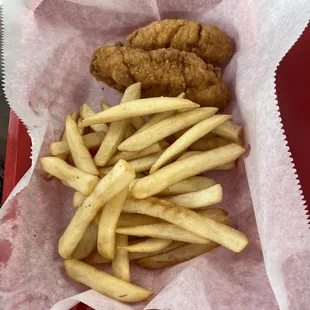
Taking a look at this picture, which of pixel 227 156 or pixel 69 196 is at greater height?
pixel 227 156

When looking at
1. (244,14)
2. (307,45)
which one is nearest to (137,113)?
(244,14)

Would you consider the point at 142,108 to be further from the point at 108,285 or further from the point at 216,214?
the point at 108,285

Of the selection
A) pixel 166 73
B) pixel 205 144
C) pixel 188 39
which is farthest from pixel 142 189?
pixel 188 39

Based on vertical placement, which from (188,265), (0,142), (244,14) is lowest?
(0,142)

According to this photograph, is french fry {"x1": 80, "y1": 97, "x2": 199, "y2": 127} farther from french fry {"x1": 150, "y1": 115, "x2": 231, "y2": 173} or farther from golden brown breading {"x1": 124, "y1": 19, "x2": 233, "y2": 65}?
golden brown breading {"x1": 124, "y1": 19, "x2": 233, "y2": 65}

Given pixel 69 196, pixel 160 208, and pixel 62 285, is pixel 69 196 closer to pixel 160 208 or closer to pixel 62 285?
pixel 62 285

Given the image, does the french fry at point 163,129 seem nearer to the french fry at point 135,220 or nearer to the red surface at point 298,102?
the french fry at point 135,220
